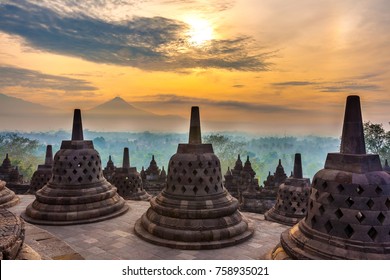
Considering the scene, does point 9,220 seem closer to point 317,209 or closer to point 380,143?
point 317,209

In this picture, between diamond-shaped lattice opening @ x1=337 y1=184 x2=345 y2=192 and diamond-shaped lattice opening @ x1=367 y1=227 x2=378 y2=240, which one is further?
diamond-shaped lattice opening @ x1=337 y1=184 x2=345 y2=192

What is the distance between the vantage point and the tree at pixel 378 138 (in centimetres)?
4819

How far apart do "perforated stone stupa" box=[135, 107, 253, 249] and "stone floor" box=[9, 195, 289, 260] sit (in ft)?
0.99

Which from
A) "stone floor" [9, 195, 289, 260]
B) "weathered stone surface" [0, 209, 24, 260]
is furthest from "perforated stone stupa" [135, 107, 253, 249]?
"weathered stone surface" [0, 209, 24, 260]

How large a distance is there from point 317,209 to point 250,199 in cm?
1686

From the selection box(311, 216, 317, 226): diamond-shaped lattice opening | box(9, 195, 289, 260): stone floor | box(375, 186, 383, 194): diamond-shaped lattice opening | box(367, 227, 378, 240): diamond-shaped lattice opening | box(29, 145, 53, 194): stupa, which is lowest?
box(9, 195, 289, 260): stone floor

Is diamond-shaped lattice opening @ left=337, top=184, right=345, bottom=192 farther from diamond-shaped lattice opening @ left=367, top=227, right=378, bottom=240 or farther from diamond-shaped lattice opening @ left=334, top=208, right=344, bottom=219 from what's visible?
diamond-shaped lattice opening @ left=367, top=227, right=378, bottom=240

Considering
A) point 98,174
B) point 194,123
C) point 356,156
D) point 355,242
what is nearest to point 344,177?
point 356,156

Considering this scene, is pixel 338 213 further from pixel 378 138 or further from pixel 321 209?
pixel 378 138

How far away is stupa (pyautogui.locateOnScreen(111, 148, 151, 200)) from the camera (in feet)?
62.8

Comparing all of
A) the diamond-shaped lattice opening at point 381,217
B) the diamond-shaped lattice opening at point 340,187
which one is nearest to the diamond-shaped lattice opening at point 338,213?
the diamond-shaped lattice opening at point 340,187

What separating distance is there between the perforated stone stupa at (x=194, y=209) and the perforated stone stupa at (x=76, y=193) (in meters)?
2.25

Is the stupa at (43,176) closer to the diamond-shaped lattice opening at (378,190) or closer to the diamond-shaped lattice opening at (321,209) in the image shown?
the diamond-shaped lattice opening at (321,209)

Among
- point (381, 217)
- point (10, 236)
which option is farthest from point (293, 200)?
point (10, 236)
